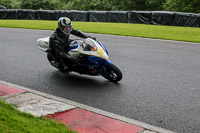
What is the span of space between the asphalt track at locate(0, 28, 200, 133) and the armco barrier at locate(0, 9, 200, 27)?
1387cm

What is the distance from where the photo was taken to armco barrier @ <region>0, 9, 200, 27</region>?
23.3 m

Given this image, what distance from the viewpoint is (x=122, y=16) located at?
28328 millimetres

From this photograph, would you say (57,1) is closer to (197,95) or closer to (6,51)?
(6,51)

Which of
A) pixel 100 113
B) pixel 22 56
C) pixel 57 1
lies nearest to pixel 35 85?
pixel 100 113

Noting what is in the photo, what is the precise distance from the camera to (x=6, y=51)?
10.5 metres

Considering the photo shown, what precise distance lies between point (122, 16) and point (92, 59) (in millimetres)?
22911

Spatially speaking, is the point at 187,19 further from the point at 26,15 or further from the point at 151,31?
the point at 26,15

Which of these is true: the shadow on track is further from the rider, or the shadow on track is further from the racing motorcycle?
the rider

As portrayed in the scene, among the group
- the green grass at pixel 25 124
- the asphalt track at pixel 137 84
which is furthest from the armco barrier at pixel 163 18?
the green grass at pixel 25 124

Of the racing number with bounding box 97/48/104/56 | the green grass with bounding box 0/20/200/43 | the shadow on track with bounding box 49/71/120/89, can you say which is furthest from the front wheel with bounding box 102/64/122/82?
the green grass with bounding box 0/20/200/43

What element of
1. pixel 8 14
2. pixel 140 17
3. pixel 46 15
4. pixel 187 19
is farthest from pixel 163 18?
pixel 8 14

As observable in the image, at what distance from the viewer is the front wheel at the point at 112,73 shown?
6.29 meters

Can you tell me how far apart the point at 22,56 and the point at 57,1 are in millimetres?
64242

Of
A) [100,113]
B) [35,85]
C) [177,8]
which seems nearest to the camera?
[100,113]
